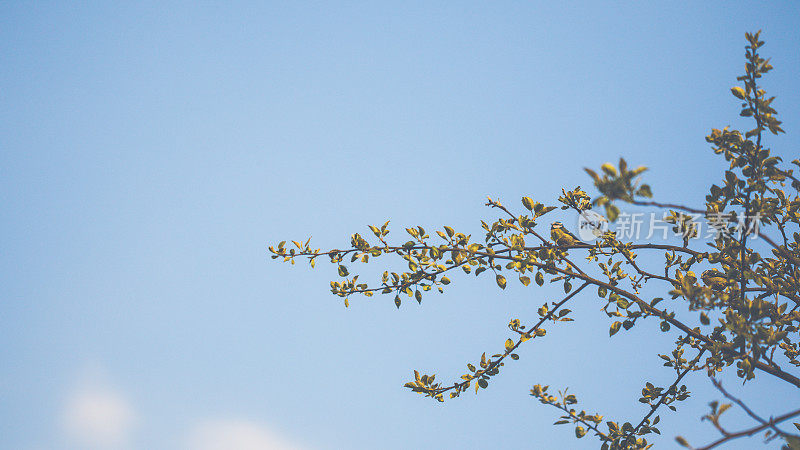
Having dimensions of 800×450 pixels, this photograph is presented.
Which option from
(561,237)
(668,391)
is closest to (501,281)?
(561,237)

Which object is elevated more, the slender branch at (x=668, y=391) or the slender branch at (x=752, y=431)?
Result: the slender branch at (x=668, y=391)

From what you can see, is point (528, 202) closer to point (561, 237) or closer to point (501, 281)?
point (561, 237)

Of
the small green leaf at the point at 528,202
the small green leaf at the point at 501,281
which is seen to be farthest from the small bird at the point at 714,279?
the small green leaf at the point at 501,281

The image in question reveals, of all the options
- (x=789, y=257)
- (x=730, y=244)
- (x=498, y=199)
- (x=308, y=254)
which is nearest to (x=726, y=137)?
(x=730, y=244)

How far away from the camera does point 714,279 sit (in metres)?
2.94

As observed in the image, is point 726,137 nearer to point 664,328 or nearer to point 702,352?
point 664,328

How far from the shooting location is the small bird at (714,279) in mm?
2916

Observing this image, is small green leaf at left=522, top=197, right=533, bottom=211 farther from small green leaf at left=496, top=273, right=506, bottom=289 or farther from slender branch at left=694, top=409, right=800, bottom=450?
slender branch at left=694, top=409, right=800, bottom=450

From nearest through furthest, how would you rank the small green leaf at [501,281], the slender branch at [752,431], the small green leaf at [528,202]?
the slender branch at [752,431], the small green leaf at [501,281], the small green leaf at [528,202]

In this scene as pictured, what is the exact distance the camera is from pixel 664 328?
2.73m

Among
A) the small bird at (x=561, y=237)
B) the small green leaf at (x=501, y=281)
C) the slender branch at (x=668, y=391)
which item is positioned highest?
the small bird at (x=561, y=237)

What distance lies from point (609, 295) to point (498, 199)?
958 mm

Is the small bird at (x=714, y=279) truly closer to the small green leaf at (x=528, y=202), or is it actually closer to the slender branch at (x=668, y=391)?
the slender branch at (x=668, y=391)

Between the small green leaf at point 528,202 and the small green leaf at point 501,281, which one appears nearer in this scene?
the small green leaf at point 501,281
